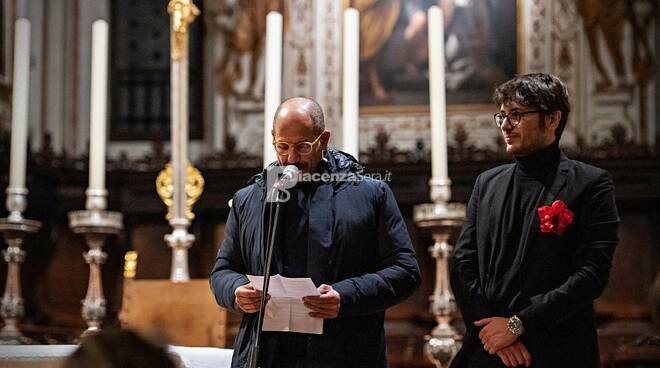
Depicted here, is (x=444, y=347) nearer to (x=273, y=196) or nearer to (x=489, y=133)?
(x=273, y=196)

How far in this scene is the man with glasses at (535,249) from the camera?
2.87m

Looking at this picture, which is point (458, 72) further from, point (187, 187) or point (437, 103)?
point (187, 187)

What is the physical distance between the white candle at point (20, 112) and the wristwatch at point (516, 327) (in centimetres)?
280

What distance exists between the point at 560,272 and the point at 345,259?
60cm

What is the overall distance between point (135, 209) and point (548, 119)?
12.5ft

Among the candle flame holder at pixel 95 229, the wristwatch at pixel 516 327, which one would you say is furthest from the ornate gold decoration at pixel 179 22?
the wristwatch at pixel 516 327

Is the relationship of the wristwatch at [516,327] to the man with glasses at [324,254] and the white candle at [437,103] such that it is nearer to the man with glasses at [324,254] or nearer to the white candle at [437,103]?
the man with glasses at [324,254]

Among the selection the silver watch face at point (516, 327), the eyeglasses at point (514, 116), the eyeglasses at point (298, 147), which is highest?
the eyeglasses at point (514, 116)

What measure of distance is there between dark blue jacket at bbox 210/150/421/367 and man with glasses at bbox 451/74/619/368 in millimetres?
219

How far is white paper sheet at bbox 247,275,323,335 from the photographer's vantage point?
9.34ft

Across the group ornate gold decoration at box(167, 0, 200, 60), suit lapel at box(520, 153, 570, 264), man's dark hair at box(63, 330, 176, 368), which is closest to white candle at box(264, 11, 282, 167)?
ornate gold decoration at box(167, 0, 200, 60)

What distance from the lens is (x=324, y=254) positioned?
301 cm

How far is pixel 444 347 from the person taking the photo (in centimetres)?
418

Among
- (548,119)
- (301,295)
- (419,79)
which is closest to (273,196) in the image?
(301,295)
